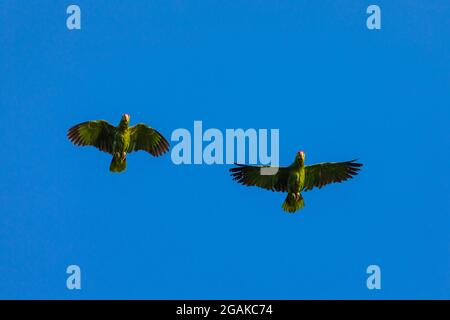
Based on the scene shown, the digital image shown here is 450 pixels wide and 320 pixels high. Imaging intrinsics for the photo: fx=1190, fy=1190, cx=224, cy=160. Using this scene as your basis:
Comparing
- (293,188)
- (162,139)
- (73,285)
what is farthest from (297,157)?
(73,285)

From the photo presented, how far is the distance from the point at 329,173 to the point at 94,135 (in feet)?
16.6

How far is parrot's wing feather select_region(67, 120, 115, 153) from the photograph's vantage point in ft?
82.5

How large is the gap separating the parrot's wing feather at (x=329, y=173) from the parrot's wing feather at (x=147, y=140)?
10.5 feet

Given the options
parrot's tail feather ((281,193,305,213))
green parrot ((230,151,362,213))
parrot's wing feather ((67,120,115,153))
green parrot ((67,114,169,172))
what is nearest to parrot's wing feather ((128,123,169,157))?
green parrot ((67,114,169,172))

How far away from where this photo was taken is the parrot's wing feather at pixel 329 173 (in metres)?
24.7

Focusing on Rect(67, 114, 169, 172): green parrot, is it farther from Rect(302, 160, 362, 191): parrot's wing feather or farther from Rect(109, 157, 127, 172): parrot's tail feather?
Rect(302, 160, 362, 191): parrot's wing feather

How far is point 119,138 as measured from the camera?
2494cm

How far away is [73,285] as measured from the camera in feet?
81.7

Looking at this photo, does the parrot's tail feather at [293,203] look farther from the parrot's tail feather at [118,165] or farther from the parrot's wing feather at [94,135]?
the parrot's wing feather at [94,135]

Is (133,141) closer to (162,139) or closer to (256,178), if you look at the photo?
(162,139)

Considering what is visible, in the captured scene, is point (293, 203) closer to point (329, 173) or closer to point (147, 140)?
point (329, 173)

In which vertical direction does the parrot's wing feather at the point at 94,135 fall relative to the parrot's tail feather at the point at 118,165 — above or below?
above

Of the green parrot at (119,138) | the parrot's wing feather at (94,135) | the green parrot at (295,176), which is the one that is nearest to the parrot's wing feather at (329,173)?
the green parrot at (295,176)

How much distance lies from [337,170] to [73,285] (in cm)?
603
